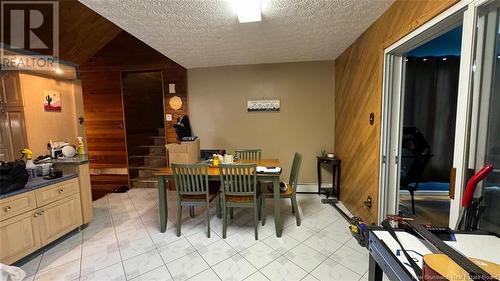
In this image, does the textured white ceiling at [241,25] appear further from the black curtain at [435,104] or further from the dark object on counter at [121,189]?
the dark object on counter at [121,189]

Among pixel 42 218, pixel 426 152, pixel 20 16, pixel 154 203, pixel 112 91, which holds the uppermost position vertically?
pixel 20 16

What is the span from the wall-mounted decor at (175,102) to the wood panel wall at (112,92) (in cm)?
8

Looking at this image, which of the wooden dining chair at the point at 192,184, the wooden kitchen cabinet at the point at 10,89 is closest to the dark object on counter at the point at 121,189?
the wooden kitchen cabinet at the point at 10,89

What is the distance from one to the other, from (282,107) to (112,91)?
3.63 meters

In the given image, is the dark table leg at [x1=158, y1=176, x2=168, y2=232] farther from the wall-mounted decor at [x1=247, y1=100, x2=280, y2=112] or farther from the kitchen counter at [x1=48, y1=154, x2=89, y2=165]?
the wall-mounted decor at [x1=247, y1=100, x2=280, y2=112]

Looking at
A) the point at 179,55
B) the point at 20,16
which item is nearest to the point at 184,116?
the point at 179,55

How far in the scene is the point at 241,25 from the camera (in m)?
2.33

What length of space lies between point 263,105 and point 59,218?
3336mm

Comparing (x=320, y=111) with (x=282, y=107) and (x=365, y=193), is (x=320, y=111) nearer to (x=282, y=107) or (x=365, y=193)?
(x=282, y=107)

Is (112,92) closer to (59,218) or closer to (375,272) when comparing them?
(59,218)

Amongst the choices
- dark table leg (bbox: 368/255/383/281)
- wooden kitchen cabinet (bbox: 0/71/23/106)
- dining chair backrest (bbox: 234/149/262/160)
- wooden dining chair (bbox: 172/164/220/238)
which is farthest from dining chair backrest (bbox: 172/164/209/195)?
wooden kitchen cabinet (bbox: 0/71/23/106)

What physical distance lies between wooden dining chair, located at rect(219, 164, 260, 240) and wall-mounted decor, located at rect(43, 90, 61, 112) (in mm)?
2944

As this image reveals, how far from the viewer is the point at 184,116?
4105mm

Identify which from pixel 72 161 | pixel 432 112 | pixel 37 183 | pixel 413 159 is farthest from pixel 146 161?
pixel 432 112
